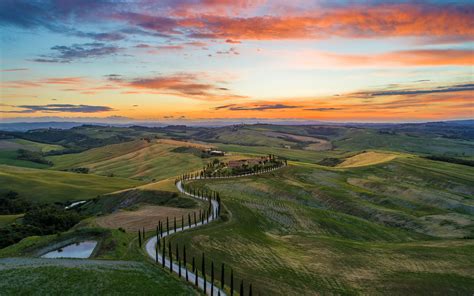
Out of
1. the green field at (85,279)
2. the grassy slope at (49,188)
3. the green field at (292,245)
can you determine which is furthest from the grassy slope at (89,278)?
the grassy slope at (49,188)

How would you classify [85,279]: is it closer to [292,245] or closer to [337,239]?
[292,245]

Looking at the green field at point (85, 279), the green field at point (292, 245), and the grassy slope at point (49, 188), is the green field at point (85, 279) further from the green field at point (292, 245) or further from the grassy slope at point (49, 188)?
the grassy slope at point (49, 188)

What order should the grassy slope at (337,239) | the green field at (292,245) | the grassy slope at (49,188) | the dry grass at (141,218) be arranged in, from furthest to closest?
the grassy slope at (49,188) → the dry grass at (141,218) → the grassy slope at (337,239) → the green field at (292,245)

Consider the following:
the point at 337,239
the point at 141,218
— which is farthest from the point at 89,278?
the point at 337,239

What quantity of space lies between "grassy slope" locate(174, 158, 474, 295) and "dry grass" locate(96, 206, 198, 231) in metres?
13.5

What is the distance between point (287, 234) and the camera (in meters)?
84.4

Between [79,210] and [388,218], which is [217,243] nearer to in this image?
[388,218]

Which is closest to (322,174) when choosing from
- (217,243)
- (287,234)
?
(287,234)

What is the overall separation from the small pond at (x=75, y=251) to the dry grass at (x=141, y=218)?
12154mm

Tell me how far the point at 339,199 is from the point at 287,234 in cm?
4963

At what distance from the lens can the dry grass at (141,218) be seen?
8038 cm

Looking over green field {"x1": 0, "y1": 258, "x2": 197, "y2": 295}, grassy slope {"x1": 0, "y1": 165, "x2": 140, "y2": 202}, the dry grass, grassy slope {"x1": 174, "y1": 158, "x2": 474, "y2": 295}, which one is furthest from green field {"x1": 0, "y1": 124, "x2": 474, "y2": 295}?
grassy slope {"x1": 0, "y1": 165, "x2": 140, "y2": 202}

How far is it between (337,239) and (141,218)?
149 ft

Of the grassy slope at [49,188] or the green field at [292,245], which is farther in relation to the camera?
the grassy slope at [49,188]
